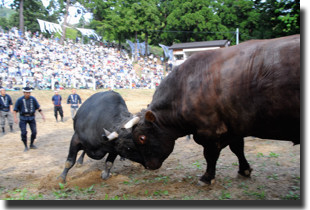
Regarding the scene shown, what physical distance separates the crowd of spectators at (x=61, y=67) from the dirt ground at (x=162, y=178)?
14.1 m

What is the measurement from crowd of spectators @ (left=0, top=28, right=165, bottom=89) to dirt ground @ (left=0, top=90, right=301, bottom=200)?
14087mm

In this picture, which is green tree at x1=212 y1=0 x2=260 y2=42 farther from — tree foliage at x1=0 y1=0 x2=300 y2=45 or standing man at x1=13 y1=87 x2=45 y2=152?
standing man at x1=13 y1=87 x2=45 y2=152

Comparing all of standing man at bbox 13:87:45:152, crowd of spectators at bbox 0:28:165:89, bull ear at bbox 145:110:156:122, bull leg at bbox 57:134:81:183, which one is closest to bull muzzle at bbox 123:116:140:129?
bull ear at bbox 145:110:156:122

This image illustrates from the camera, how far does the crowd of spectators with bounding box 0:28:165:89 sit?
795 inches

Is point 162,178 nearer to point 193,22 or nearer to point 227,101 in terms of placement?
point 227,101

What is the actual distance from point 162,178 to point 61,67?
74.0ft

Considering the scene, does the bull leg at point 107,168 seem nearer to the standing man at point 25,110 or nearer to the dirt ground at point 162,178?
the dirt ground at point 162,178

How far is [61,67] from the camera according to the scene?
80.6 ft

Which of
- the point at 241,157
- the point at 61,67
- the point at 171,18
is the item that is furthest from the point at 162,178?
the point at 171,18

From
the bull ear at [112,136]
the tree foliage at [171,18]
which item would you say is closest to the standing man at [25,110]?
the bull ear at [112,136]

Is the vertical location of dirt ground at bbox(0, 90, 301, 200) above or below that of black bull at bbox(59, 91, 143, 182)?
below

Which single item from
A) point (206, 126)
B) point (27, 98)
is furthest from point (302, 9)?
point (27, 98)

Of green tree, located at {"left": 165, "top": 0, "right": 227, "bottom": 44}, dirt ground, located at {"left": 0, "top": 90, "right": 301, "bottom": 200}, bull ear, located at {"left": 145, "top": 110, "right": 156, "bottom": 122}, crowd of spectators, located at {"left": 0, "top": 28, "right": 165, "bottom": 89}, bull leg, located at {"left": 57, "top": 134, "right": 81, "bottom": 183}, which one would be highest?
green tree, located at {"left": 165, "top": 0, "right": 227, "bottom": 44}

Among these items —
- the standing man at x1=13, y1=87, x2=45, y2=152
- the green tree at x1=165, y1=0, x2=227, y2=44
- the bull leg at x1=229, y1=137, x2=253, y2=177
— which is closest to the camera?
the bull leg at x1=229, y1=137, x2=253, y2=177
